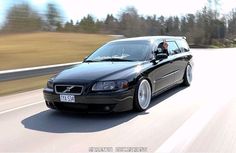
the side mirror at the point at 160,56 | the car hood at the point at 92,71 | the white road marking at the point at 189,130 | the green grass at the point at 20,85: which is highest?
the side mirror at the point at 160,56

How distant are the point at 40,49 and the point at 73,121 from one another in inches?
704

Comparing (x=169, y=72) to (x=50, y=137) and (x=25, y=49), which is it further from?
(x=25, y=49)

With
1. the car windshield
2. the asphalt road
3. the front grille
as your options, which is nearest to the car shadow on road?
the asphalt road

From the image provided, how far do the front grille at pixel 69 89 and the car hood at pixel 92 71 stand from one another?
0.41 feet

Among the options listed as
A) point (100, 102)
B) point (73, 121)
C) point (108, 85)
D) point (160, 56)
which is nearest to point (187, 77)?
point (160, 56)

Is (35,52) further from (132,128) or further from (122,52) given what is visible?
(132,128)

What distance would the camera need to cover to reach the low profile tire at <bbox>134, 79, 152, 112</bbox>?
24.3 ft

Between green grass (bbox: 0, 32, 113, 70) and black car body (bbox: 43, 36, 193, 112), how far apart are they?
9.21 meters

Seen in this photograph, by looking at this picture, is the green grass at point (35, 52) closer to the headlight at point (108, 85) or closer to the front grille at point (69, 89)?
the front grille at point (69, 89)

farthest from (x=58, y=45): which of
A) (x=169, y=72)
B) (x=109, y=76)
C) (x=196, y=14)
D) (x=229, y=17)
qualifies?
(x=229, y=17)

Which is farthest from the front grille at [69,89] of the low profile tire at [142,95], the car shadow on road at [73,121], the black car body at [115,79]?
the low profile tire at [142,95]

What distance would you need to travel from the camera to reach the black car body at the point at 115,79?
694 centimetres

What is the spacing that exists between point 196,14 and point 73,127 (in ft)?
237

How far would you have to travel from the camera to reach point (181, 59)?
34.4 feet
